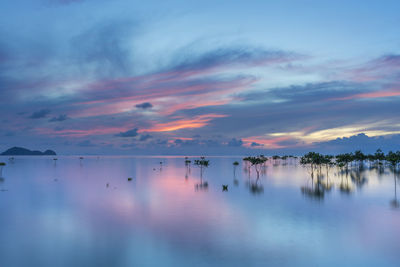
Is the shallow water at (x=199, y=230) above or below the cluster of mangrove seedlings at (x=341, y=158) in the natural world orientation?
below

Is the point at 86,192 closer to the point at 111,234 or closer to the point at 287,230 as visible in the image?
the point at 111,234

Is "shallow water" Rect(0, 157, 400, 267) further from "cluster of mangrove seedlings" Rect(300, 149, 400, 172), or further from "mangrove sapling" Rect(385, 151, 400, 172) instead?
"cluster of mangrove seedlings" Rect(300, 149, 400, 172)

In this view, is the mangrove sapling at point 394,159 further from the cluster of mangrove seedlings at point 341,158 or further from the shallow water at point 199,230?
the shallow water at point 199,230

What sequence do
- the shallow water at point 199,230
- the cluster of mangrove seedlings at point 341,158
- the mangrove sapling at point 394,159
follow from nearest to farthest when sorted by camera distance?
1. the shallow water at point 199,230
2. the mangrove sapling at point 394,159
3. the cluster of mangrove seedlings at point 341,158

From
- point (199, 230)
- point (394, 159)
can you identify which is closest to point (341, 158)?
point (394, 159)

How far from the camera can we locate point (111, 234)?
3366 cm

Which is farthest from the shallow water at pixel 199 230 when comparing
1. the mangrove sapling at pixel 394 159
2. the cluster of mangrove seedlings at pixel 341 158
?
the cluster of mangrove seedlings at pixel 341 158

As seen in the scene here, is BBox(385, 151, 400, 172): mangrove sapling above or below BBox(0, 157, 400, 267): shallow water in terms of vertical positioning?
above

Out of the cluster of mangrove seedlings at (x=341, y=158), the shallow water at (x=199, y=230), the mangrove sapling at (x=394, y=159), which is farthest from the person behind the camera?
the cluster of mangrove seedlings at (x=341, y=158)

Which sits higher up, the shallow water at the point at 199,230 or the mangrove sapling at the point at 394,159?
the mangrove sapling at the point at 394,159

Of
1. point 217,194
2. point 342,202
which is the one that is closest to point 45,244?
point 217,194

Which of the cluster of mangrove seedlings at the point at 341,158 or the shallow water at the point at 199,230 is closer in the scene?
the shallow water at the point at 199,230

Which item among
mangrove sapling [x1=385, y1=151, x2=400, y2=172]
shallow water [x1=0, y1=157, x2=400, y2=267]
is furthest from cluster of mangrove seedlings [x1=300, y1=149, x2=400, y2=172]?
shallow water [x1=0, y1=157, x2=400, y2=267]

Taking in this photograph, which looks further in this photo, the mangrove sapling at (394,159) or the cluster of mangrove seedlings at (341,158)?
the cluster of mangrove seedlings at (341,158)
